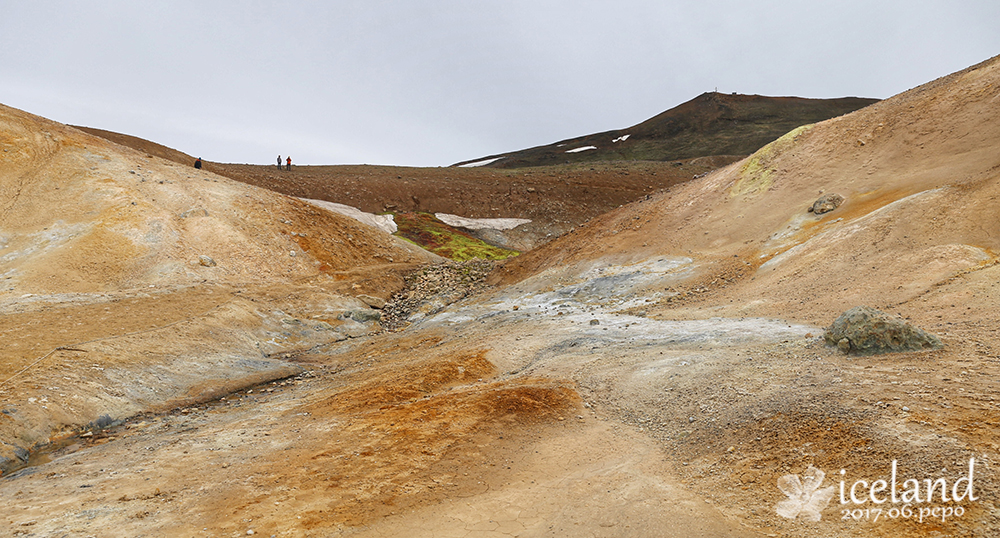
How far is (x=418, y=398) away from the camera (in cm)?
1201

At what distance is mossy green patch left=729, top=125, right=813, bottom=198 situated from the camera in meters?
23.4

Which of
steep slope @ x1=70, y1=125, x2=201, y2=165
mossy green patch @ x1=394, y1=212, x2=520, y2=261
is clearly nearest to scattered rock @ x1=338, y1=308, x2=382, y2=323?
mossy green patch @ x1=394, y1=212, x2=520, y2=261

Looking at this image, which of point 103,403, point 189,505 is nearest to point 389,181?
point 103,403

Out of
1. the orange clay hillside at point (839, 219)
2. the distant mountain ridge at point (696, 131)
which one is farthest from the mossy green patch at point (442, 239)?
the distant mountain ridge at point (696, 131)

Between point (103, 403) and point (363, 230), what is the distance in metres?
21.1

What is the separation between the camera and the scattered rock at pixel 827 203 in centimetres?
1942

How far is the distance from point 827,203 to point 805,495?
628 inches

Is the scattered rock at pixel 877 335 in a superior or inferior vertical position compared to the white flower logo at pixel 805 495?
superior

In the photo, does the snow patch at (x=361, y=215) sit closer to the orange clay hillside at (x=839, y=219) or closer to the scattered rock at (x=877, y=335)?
the orange clay hillside at (x=839, y=219)

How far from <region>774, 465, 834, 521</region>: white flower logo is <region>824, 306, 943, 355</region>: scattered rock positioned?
383 cm

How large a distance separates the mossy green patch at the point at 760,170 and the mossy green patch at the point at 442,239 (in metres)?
16.7

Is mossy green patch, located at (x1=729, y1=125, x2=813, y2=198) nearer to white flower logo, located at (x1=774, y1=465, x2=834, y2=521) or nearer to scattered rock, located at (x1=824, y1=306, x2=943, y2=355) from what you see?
scattered rock, located at (x1=824, y1=306, x2=943, y2=355)

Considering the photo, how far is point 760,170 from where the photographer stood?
24.2 m

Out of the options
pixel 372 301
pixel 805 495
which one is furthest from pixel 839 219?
pixel 372 301
